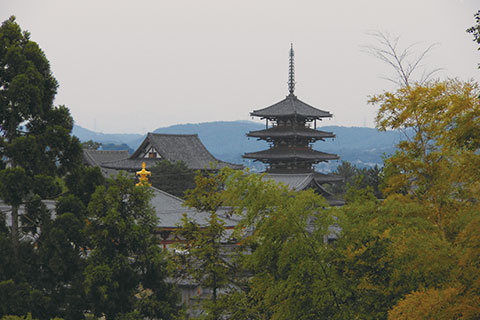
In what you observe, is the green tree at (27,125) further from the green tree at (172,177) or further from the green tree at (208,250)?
the green tree at (172,177)

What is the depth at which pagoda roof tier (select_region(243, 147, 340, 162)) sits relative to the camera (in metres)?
41.9

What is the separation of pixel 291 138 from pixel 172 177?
9.58 meters

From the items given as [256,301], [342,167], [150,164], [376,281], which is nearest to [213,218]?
[256,301]

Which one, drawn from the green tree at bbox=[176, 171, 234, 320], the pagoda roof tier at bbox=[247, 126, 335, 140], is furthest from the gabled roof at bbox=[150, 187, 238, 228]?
the pagoda roof tier at bbox=[247, 126, 335, 140]

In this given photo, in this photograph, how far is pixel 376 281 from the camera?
397 inches

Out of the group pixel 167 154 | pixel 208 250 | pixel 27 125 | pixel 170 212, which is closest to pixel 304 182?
pixel 170 212

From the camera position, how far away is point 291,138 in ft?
142

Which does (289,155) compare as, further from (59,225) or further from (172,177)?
(59,225)

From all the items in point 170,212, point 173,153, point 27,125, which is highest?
point 27,125

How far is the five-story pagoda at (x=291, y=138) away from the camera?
139ft

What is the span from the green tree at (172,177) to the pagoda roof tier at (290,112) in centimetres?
692

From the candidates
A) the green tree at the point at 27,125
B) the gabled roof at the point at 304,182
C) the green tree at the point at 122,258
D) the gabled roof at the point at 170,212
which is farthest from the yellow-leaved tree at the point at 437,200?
the gabled roof at the point at 304,182

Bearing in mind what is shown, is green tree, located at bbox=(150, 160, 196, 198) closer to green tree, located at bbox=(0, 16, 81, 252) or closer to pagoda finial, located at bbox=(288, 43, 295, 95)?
pagoda finial, located at bbox=(288, 43, 295, 95)

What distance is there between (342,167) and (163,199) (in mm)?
44173
